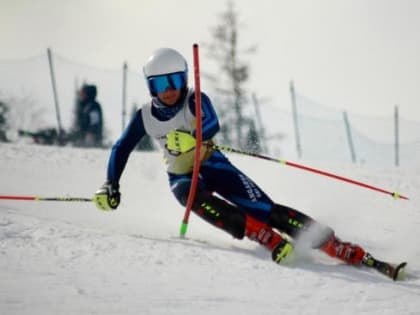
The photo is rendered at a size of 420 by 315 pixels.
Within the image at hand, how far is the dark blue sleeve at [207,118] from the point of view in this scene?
14.6 feet

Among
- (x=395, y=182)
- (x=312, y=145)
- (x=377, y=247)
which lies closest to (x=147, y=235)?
(x=377, y=247)

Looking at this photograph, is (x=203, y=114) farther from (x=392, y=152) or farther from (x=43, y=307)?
(x=392, y=152)

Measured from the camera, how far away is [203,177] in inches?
189

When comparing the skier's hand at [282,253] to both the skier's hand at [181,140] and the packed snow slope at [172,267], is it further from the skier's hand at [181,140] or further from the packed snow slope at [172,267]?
the skier's hand at [181,140]

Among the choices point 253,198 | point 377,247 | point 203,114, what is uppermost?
point 203,114

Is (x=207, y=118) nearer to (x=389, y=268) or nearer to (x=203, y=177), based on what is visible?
(x=203, y=177)

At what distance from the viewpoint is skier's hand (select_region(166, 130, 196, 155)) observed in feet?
14.3

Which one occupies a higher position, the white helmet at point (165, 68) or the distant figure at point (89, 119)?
the white helmet at point (165, 68)

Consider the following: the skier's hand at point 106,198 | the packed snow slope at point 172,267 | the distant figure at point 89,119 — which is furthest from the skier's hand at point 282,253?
the distant figure at point 89,119

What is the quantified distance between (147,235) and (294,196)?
3236 mm

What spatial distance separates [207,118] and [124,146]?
2.67 ft

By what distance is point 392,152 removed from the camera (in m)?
14.4

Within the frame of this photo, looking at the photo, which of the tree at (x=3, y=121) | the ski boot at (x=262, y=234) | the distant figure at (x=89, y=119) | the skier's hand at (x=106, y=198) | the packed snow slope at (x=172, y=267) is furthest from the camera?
the tree at (x=3, y=121)

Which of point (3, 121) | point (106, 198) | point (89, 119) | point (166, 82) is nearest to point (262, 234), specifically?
point (106, 198)
